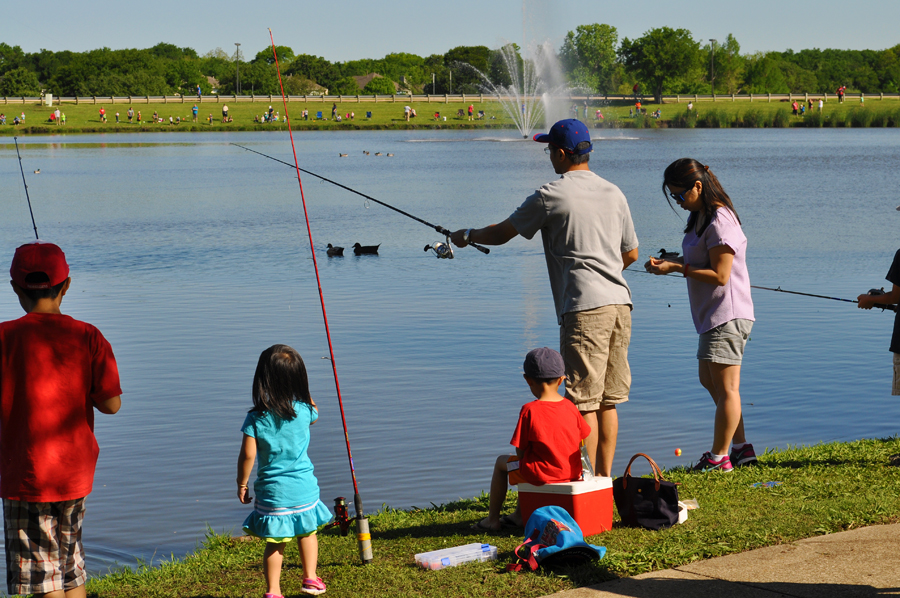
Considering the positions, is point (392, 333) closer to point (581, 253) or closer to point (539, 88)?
point (581, 253)

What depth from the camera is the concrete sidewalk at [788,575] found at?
3.70m

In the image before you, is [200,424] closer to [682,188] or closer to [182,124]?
[682,188]

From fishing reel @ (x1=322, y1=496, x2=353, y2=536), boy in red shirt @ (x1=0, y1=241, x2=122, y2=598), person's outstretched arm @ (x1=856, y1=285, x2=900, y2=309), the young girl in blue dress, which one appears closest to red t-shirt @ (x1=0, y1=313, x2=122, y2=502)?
boy in red shirt @ (x1=0, y1=241, x2=122, y2=598)

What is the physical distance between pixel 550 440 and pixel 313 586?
115 centimetres

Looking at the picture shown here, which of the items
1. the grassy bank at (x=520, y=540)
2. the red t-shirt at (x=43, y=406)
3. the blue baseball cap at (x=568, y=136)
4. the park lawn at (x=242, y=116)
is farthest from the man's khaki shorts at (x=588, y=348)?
the park lawn at (x=242, y=116)

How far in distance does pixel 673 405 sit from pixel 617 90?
12273 cm

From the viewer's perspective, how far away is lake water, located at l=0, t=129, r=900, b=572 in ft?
23.1

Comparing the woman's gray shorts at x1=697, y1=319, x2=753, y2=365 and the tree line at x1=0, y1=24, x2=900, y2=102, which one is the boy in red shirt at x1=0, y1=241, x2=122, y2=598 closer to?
the woman's gray shorts at x1=697, y1=319, x2=753, y2=365

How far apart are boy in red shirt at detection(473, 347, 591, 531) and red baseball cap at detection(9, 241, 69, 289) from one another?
1942mm

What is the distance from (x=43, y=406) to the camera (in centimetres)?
342

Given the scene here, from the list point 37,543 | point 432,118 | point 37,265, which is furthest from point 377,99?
point 37,543

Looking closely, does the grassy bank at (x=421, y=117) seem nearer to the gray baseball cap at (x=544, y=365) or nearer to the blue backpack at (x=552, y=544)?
the gray baseball cap at (x=544, y=365)

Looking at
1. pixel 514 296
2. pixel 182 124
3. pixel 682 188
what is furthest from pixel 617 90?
pixel 682 188

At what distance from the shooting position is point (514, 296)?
14.0 metres
